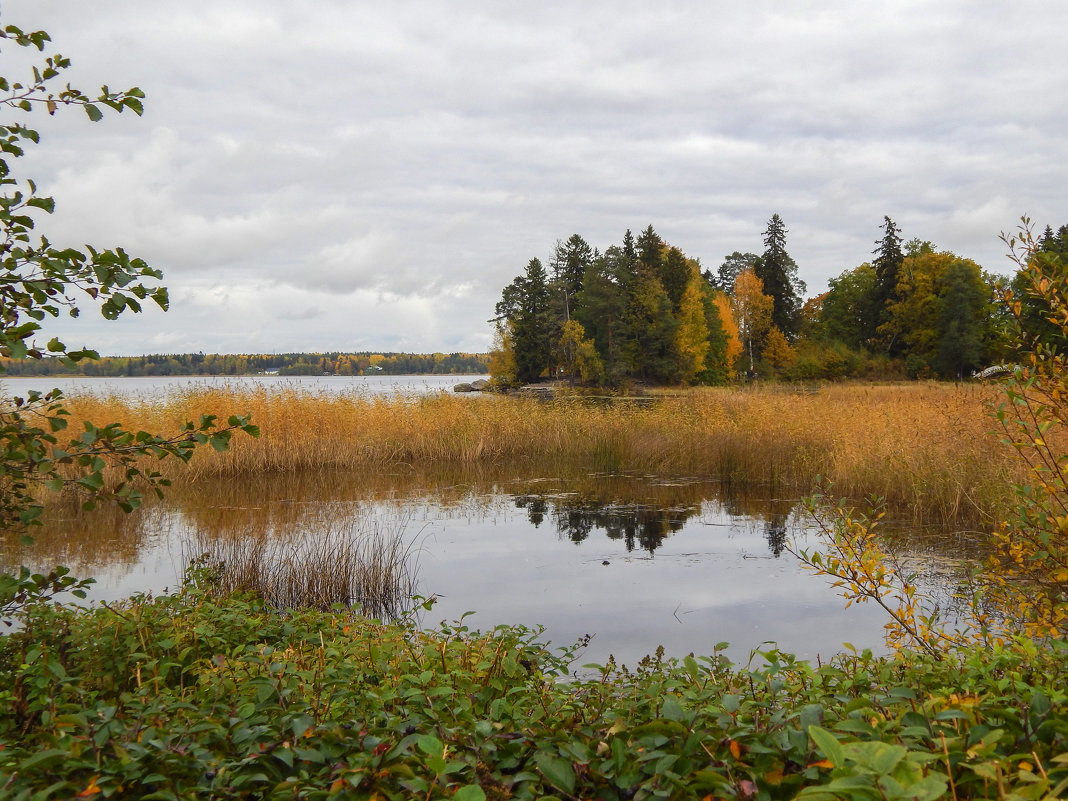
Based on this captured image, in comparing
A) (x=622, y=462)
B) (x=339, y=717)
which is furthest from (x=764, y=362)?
(x=339, y=717)

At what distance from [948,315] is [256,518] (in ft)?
148

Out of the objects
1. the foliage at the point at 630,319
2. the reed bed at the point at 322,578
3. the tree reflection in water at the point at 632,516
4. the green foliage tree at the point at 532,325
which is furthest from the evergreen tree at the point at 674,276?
the reed bed at the point at 322,578

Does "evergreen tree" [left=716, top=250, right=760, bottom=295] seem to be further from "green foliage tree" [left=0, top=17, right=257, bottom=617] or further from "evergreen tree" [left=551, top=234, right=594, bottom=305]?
"green foliage tree" [left=0, top=17, right=257, bottom=617]

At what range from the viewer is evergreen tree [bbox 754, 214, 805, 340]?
60.6 meters

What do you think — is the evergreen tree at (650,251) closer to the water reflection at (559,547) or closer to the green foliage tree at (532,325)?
the green foliage tree at (532,325)

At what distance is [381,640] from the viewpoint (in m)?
3.90

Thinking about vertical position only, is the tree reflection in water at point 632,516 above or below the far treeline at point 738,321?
below

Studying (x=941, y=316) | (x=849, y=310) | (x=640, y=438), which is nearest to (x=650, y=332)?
(x=849, y=310)

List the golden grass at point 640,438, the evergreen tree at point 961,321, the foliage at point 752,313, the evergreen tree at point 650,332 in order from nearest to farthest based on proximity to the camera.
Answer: the golden grass at point 640,438 < the evergreen tree at point 961,321 < the evergreen tree at point 650,332 < the foliage at point 752,313

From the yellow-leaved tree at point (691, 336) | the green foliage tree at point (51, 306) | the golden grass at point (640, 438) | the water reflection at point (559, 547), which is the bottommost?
the water reflection at point (559, 547)

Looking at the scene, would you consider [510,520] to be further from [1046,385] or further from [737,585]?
[1046,385]

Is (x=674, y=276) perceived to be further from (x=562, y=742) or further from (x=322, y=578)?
(x=562, y=742)

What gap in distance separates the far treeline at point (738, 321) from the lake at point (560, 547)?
38.1m

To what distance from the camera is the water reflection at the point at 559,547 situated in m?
6.00
